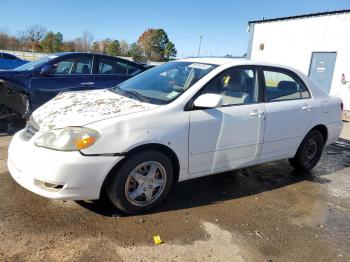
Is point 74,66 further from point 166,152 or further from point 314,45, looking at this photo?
point 314,45

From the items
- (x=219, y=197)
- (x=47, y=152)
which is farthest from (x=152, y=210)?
(x=47, y=152)

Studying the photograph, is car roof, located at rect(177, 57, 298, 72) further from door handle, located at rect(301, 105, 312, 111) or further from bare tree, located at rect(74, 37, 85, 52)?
bare tree, located at rect(74, 37, 85, 52)

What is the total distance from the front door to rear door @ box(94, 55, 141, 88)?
367cm

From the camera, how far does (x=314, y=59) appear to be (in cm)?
1518

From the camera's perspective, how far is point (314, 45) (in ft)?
49.4

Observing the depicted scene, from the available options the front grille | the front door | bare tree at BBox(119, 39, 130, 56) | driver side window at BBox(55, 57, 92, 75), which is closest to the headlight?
the front grille

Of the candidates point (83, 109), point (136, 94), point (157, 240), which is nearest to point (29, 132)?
point (83, 109)

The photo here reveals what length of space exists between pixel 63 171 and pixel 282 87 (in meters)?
3.24

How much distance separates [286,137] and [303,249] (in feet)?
6.18

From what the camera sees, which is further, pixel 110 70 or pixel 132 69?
pixel 132 69

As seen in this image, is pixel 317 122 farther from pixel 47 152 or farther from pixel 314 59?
pixel 314 59

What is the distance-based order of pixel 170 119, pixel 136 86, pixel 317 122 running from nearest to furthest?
pixel 170 119 → pixel 136 86 → pixel 317 122

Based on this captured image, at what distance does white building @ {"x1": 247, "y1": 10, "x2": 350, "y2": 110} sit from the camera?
45.2ft

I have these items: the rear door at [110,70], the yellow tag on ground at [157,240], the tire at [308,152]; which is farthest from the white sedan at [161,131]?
the rear door at [110,70]
